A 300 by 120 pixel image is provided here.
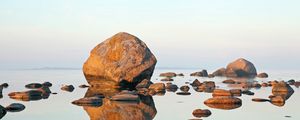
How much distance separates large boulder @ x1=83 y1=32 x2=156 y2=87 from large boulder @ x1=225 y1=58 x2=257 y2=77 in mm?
43426

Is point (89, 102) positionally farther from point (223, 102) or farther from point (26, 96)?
point (223, 102)

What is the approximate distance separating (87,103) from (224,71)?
60.5m

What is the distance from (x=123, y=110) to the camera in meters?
23.1

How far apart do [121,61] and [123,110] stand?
49.5ft

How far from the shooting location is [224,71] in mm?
83812

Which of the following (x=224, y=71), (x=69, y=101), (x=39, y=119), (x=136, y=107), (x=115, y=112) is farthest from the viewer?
(x=224, y=71)

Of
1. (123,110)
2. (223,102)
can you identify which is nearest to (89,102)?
(123,110)

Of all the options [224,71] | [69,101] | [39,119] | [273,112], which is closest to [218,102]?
[273,112]

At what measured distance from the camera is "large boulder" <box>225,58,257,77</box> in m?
79.2

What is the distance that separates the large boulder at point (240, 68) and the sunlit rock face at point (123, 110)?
177ft

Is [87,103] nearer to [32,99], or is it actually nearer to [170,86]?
[32,99]

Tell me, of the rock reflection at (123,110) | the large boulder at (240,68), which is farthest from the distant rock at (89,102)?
the large boulder at (240,68)

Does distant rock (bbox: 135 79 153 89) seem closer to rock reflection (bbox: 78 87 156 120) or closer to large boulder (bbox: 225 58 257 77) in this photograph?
rock reflection (bbox: 78 87 156 120)

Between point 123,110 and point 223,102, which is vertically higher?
point 123,110
